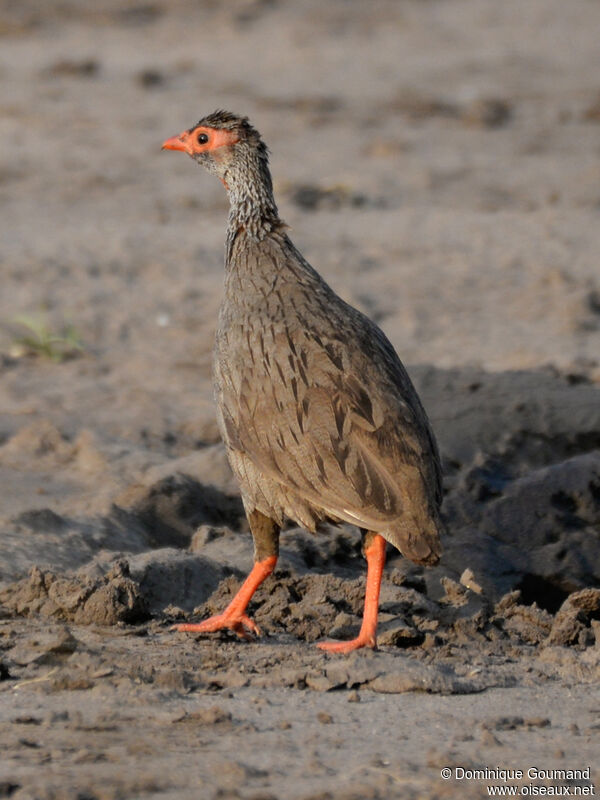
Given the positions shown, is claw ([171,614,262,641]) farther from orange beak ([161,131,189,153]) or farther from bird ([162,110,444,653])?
orange beak ([161,131,189,153])

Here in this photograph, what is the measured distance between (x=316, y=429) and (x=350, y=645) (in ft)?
3.03

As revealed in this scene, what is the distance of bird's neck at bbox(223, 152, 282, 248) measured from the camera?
7.05 meters

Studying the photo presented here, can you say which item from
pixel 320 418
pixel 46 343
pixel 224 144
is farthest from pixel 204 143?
pixel 46 343

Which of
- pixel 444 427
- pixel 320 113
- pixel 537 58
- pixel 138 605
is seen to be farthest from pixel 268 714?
pixel 537 58

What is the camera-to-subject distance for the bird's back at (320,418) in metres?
5.91

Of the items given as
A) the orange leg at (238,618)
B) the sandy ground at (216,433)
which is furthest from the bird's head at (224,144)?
the orange leg at (238,618)

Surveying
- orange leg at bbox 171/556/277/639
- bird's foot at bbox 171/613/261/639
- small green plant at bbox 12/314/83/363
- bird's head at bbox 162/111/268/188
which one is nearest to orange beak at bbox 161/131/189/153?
bird's head at bbox 162/111/268/188

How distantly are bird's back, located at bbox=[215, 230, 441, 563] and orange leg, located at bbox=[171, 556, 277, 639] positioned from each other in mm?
312

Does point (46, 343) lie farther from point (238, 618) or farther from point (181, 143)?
point (238, 618)

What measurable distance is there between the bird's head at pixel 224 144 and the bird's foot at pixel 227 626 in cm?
234

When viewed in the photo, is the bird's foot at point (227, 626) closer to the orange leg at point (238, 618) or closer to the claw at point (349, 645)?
the orange leg at point (238, 618)

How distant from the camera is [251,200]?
23.5 feet

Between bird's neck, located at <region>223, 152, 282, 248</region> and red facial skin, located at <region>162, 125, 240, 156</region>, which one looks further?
red facial skin, located at <region>162, 125, 240, 156</region>

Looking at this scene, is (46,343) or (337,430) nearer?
(337,430)
